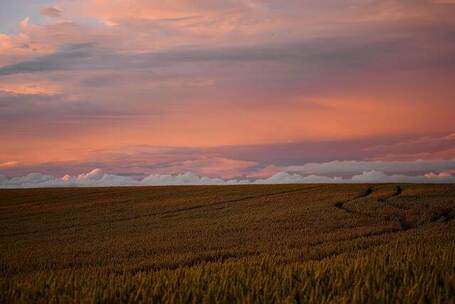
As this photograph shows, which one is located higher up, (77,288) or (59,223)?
(77,288)

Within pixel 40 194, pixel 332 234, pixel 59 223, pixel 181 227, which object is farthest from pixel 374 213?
pixel 40 194

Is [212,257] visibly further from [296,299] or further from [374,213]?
[374,213]

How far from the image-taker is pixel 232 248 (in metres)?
19.1

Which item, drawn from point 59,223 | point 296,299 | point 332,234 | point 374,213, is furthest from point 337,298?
point 59,223

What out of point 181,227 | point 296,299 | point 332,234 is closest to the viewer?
point 296,299

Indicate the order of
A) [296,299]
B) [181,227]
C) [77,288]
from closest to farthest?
1. [296,299]
2. [77,288]
3. [181,227]

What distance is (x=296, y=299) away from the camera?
5.36 meters

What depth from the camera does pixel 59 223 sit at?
3212cm

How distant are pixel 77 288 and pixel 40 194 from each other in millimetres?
51731

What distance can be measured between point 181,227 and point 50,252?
841 centimetres

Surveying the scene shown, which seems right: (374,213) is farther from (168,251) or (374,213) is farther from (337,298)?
(337,298)

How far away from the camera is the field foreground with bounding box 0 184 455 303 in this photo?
5508 mm

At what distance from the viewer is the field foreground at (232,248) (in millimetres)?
5508

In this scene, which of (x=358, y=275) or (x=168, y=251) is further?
(x=168, y=251)
